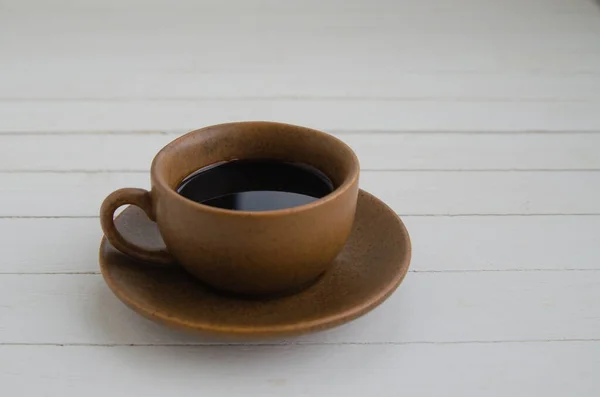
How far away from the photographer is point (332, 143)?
659mm

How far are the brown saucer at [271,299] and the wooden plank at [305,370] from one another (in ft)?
0.13

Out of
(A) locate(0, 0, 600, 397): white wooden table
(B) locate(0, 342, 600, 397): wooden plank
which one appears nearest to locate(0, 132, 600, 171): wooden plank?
(A) locate(0, 0, 600, 397): white wooden table

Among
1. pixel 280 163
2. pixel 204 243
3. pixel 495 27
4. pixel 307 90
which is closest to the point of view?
pixel 204 243

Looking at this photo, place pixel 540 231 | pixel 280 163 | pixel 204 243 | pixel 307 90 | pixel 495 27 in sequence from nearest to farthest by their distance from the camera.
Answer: pixel 204 243 → pixel 280 163 → pixel 540 231 → pixel 307 90 → pixel 495 27

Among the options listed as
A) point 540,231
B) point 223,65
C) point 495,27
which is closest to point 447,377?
point 540,231

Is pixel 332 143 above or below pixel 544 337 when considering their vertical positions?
above

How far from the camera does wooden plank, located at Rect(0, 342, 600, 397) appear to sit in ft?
1.86

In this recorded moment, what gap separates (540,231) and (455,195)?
112mm

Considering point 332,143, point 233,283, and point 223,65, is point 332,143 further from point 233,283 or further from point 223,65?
point 223,65

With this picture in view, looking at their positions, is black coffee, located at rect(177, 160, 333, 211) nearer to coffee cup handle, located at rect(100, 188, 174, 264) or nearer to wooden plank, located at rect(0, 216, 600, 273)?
coffee cup handle, located at rect(100, 188, 174, 264)

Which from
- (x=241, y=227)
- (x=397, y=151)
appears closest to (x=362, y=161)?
(x=397, y=151)

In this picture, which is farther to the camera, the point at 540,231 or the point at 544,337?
the point at 540,231

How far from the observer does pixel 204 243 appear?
22.6 inches

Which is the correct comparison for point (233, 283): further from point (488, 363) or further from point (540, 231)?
point (540, 231)
